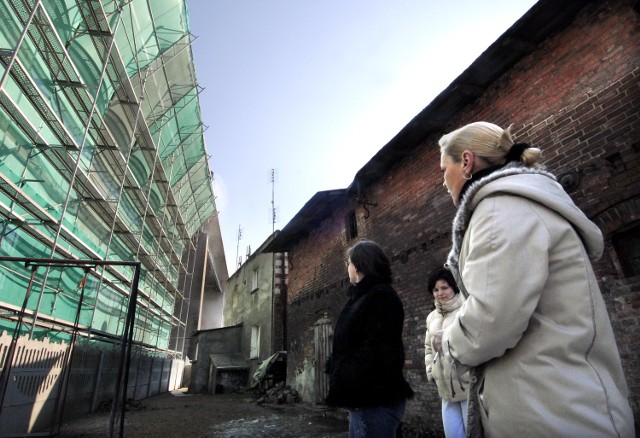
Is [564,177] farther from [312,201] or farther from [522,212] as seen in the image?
[312,201]

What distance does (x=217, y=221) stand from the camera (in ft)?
87.0

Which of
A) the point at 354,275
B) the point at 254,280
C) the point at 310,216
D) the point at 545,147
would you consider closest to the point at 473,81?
the point at 545,147

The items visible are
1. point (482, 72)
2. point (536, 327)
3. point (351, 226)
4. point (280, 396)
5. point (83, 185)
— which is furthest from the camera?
point (280, 396)

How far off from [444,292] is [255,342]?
47.2 feet

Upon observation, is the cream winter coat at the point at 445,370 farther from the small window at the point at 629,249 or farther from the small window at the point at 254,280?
the small window at the point at 254,280

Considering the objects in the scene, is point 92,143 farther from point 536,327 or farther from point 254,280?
point 536,327

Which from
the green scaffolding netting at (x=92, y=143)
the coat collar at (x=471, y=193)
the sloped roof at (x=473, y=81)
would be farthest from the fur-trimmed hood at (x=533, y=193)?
the green scaffolding netting at (x=92, y=143)

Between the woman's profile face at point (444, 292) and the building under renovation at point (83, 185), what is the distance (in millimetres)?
3149

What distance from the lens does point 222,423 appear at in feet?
23.5

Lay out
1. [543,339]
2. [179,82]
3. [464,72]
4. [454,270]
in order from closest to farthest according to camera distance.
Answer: [543,339] → [454,270] → [464,72] → [179,82]

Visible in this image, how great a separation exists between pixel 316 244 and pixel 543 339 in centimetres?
1001

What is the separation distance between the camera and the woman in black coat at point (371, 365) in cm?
195

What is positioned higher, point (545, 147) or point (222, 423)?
point (545, 147)

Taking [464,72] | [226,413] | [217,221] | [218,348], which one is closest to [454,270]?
[464,72]
